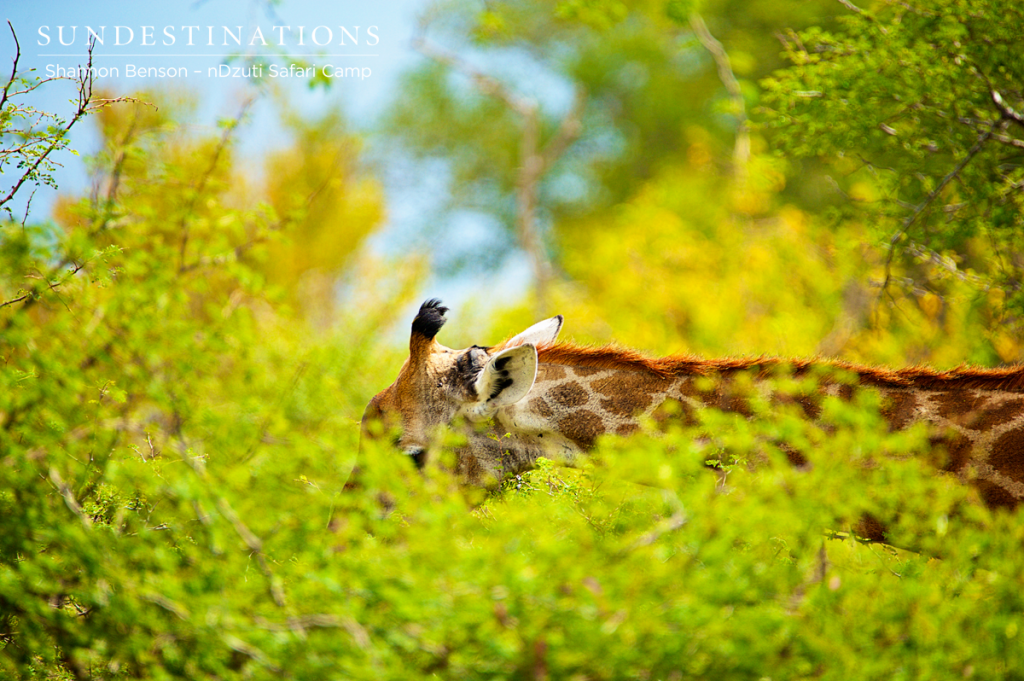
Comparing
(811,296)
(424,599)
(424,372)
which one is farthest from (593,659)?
(811,296)

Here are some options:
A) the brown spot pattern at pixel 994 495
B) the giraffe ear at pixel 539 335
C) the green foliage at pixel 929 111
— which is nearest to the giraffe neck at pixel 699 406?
the brown spot pattern at pixel 994 495

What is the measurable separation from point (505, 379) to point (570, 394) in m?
0.48

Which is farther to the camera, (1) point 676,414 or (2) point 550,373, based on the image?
(2) point 550,373

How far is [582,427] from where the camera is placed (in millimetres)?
4758

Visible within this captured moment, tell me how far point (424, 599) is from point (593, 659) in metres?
0.59

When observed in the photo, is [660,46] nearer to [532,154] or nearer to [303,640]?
[532,154]

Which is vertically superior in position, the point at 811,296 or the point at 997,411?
the point at 997,411

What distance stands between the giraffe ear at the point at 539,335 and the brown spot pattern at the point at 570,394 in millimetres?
389

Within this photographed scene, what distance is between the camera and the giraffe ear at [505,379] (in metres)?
4.51

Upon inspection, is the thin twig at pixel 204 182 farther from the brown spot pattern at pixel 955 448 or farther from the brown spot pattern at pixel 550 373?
the brown spot pattern at pixel 955 448

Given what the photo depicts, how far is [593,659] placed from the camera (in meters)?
2.49

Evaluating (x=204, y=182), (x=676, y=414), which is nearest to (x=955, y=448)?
(x=676, y=414)

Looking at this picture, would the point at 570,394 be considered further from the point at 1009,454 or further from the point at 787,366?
the point at 1009,454

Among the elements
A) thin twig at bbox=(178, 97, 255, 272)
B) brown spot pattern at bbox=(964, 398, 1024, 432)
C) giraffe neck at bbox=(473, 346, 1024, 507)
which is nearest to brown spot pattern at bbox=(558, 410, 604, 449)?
giraffe neck at bbox=(473, 346, 1024, 507)
